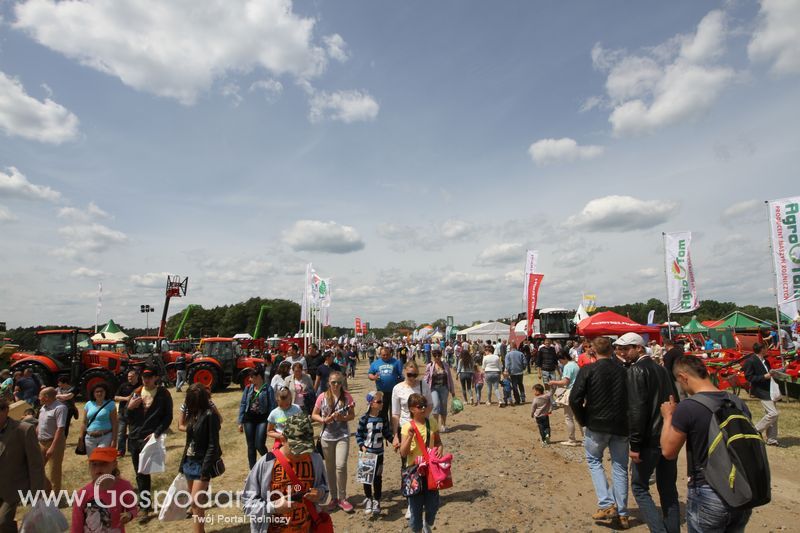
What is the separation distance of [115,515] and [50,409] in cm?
423

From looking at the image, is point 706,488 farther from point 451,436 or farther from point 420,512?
point 451,436

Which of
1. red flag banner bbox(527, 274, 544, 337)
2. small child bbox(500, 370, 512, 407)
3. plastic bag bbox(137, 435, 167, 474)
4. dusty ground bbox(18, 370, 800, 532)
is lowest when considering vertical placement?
dusty ground bbox(18, 370, 800, 532)

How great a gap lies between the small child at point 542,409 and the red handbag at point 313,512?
5.60 m

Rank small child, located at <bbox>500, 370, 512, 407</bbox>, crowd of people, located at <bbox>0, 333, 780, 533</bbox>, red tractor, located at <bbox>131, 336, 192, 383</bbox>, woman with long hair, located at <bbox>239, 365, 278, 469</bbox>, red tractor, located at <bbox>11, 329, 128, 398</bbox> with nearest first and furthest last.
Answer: crowd of people, located at <bbox>0, 333, 780, 533</bbox>, woman with long hair, located at <bbox>239, 365, 278, 469</bbox>, small child, located at <bbox>500, 370, 512, 407</bbox>, red tractor, located at <bbox>11, 329, 128, 398</bbox>, red tractor, located at <bbox>131, 336, 192, 383</bbox>

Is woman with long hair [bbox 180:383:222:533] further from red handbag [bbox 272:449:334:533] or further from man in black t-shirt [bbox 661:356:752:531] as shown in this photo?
man in black t-shirt [bbox 661:356:752:531]

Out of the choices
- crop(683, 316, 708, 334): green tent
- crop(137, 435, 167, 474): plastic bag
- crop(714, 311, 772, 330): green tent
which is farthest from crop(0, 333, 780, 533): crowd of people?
crop(683, 316, 708, 334): green tent

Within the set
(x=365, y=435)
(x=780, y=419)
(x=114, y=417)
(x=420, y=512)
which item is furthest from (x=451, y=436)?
(x=780, y=419)

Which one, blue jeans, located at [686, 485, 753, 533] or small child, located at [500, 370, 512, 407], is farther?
small child, located at [500, 370, 512, 407]

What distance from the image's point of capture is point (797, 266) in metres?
12.0

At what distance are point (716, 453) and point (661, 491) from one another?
5.94 feet

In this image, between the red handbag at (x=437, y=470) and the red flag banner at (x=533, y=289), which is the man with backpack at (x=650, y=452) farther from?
the red flag banner at (x=533, y=289)

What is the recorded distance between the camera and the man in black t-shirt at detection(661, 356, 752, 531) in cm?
257

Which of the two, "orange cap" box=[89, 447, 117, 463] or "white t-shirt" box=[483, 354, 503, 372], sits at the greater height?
"orange cap" box=[89, 447, 117, 463]

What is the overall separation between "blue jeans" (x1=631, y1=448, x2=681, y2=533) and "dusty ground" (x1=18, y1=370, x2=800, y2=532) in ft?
2.43
